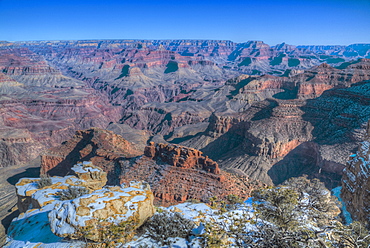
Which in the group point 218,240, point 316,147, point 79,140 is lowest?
point 316,147

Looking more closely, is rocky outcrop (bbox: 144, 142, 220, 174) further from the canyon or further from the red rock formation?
the red rock formation

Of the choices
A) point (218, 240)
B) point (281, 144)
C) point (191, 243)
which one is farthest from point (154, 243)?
point (281, 144)

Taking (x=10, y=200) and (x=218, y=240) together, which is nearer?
→ (x=218, y=240)

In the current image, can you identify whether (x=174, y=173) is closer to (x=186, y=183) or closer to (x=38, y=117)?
(x=186, y=183)

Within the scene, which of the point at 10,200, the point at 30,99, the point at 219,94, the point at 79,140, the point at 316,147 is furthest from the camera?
the point at 219,94

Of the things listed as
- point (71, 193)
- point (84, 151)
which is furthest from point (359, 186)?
point (84, 151)

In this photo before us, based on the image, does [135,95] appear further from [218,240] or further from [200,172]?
[218,240]
